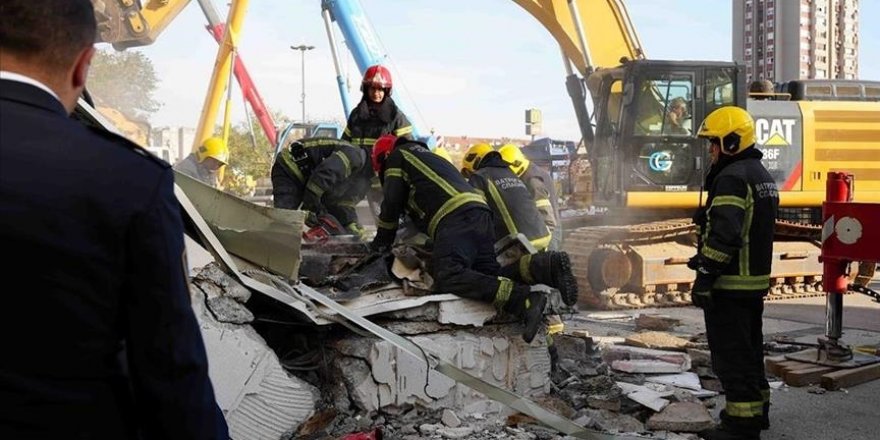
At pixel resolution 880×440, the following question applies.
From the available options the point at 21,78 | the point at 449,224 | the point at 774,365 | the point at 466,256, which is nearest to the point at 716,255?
the point at 466,256

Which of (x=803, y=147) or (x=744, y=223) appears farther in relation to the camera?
(x=803, y=147)

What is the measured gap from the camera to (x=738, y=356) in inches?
182

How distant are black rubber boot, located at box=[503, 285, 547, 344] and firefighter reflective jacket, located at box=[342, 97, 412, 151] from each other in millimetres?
2868

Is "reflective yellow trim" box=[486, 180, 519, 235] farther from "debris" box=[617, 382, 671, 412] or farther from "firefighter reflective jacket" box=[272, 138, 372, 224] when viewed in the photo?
"debris" box=[617, 382, 671, 412]

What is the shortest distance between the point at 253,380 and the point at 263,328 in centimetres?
63

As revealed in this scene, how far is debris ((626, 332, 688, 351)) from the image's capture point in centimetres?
683

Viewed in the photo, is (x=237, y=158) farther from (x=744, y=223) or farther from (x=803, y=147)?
(x=744, y=223)

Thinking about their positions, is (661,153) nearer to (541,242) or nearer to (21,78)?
(541,242)

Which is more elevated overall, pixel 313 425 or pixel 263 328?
pixel 263 328

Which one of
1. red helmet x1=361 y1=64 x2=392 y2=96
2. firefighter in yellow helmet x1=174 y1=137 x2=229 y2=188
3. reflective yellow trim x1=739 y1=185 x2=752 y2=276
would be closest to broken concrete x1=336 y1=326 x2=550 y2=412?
reflective yellow trim x1=739 y1=185 x2=752 y2=276

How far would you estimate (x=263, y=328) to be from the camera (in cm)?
448

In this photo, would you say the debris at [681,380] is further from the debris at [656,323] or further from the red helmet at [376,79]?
the red helmet at [376,79]

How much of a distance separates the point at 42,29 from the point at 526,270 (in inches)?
167

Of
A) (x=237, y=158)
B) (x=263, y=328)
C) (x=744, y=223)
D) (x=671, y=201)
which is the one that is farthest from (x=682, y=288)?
(x=237, y=158)
